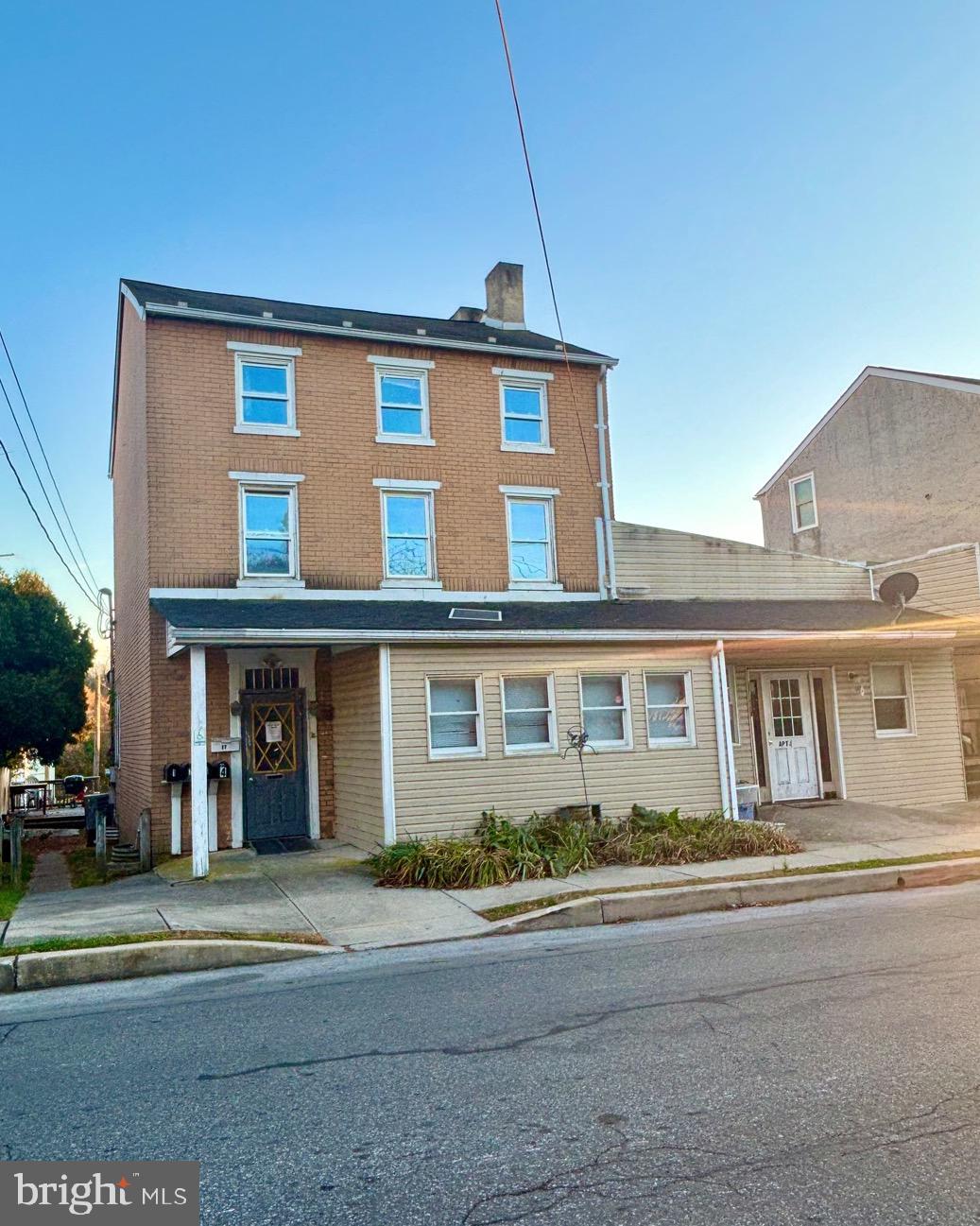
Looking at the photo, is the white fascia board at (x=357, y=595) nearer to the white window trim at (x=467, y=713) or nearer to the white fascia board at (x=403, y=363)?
the white window trim at (x=467, y=713)

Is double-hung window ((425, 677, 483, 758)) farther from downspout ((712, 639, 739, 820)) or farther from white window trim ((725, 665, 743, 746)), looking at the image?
white window trim ((725, 665, 743, 746))

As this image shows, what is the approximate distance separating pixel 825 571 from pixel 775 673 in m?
→ 3.81

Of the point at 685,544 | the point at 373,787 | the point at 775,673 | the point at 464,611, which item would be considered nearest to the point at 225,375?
the point at 464,611

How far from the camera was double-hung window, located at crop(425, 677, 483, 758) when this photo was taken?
44.5 feet

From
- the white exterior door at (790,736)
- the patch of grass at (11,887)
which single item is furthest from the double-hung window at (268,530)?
the white exterior door at (790,736)

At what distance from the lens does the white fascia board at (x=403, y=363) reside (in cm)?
1706

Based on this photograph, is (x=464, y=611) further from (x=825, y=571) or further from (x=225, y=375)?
(x=825, y=571)

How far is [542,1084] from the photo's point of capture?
4.59 metres

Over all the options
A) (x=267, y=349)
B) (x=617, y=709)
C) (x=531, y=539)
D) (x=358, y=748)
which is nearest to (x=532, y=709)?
(x=617, y=709)

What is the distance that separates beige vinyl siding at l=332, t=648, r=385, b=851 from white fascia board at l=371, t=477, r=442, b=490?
3.23 meters

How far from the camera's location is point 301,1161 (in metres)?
Result: 3.77

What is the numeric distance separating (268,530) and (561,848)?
23.8 feet

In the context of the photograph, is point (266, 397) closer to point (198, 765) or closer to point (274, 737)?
point (274, 737)

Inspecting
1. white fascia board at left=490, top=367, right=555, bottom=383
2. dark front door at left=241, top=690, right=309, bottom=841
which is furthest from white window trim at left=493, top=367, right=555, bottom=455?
dark front door at left=241, top=690, right=309, bottom=841
